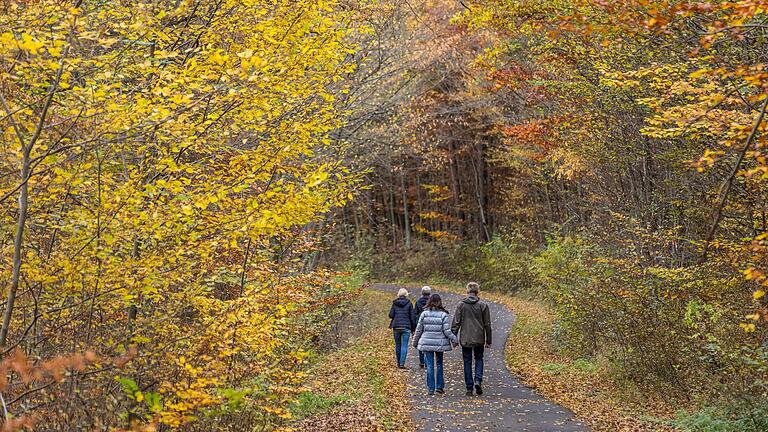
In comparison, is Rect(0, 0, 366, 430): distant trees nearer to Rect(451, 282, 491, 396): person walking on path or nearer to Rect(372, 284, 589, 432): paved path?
Rect(372, 284, 589, 432): paved path

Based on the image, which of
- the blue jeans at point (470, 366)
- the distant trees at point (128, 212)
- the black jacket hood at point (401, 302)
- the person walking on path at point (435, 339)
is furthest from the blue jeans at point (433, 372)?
the distant trees at point (128, 212)

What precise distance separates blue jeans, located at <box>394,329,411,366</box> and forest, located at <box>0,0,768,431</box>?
2.17 ft

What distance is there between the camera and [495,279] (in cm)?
3209

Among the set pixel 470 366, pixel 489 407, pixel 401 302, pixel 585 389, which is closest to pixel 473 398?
pixel 470 366

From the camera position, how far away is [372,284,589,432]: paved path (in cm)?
965

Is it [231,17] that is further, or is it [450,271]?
[450,271]

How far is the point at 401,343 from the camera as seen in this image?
14.8 m

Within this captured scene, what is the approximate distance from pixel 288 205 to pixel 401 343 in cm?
769

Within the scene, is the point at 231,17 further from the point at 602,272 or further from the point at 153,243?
the point at 602,272

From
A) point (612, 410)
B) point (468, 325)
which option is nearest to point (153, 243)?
point (468, 325)

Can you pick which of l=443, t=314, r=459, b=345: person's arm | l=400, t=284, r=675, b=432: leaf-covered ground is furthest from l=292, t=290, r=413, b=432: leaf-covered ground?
l=400, t=284, r=675, b=432: leaf-covered ground

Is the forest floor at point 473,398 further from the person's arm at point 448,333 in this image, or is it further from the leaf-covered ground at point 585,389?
the person's arm at point 448,333

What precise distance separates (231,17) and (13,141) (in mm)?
3520

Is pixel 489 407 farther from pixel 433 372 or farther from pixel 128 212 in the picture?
pixel 128 212
